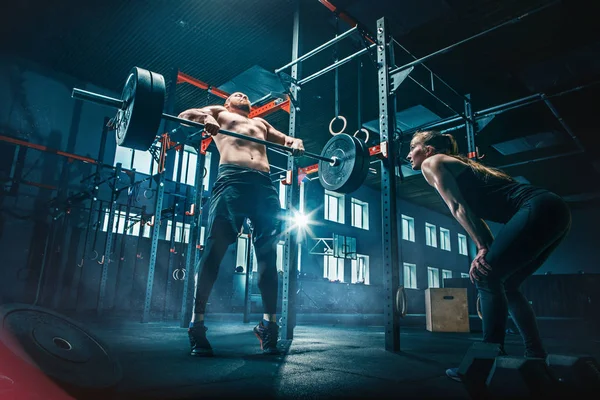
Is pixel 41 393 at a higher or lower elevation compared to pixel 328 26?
lower

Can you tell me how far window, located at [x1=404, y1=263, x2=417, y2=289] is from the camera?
1473 cm

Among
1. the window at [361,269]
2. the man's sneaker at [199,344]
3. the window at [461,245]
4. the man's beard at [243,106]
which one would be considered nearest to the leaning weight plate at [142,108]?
the man's beard at [243,106]

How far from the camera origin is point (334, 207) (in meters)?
12.5

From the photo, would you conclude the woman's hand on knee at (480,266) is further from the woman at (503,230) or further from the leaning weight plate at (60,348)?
the leaning weight plate at (60,348)

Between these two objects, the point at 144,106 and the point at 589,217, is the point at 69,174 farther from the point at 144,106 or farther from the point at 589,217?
the point at 589,217

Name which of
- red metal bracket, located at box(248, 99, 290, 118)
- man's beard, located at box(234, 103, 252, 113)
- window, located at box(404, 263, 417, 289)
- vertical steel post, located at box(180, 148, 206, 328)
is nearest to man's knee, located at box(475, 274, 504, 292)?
man's beard, located at box(234, 103, 252, 113)

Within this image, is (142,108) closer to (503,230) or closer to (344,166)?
(344,166)

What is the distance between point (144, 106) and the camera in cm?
188

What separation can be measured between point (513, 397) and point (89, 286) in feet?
24.1

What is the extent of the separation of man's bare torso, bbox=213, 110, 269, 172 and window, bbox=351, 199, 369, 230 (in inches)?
427

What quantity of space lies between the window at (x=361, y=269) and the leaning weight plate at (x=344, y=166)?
9.56m

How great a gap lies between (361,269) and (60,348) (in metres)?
12.1

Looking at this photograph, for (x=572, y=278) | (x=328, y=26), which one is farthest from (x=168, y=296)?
(x=572, y=278)

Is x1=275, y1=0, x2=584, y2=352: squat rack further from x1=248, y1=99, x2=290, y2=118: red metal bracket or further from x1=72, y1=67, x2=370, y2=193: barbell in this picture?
x1=72, y1=67, x2=370, y2=193: barbell
